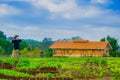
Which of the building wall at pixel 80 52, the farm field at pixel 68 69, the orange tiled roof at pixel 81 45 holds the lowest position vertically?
the farm field at pixel 68 69

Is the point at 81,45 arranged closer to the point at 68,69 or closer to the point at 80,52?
the point at 80,52

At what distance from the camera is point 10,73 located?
19859 millimetres

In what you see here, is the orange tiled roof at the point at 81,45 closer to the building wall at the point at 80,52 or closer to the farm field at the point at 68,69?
the building wall at the point at 80,52

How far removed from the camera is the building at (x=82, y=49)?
2532 inches

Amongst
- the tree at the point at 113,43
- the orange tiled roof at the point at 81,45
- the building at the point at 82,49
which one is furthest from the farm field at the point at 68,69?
the tree at the point at 113,43

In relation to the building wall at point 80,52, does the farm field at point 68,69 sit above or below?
below

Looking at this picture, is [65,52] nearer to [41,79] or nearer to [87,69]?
[87,69]

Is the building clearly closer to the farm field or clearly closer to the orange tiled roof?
the orange tiled roof

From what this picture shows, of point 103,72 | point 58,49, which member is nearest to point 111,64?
point 103,72

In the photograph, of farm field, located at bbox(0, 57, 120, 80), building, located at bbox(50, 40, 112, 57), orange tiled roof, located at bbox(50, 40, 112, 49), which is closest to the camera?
farm field, located at bbox(0, 57, 120, 80)

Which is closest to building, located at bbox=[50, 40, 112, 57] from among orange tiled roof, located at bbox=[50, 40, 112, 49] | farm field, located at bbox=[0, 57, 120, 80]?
orange tiled roof, located at bbox=[50, 40, 112, 49]

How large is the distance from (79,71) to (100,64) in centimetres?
301

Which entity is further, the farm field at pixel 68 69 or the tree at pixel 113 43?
the tree at pixel 113 43

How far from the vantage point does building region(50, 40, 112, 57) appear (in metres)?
64.3
